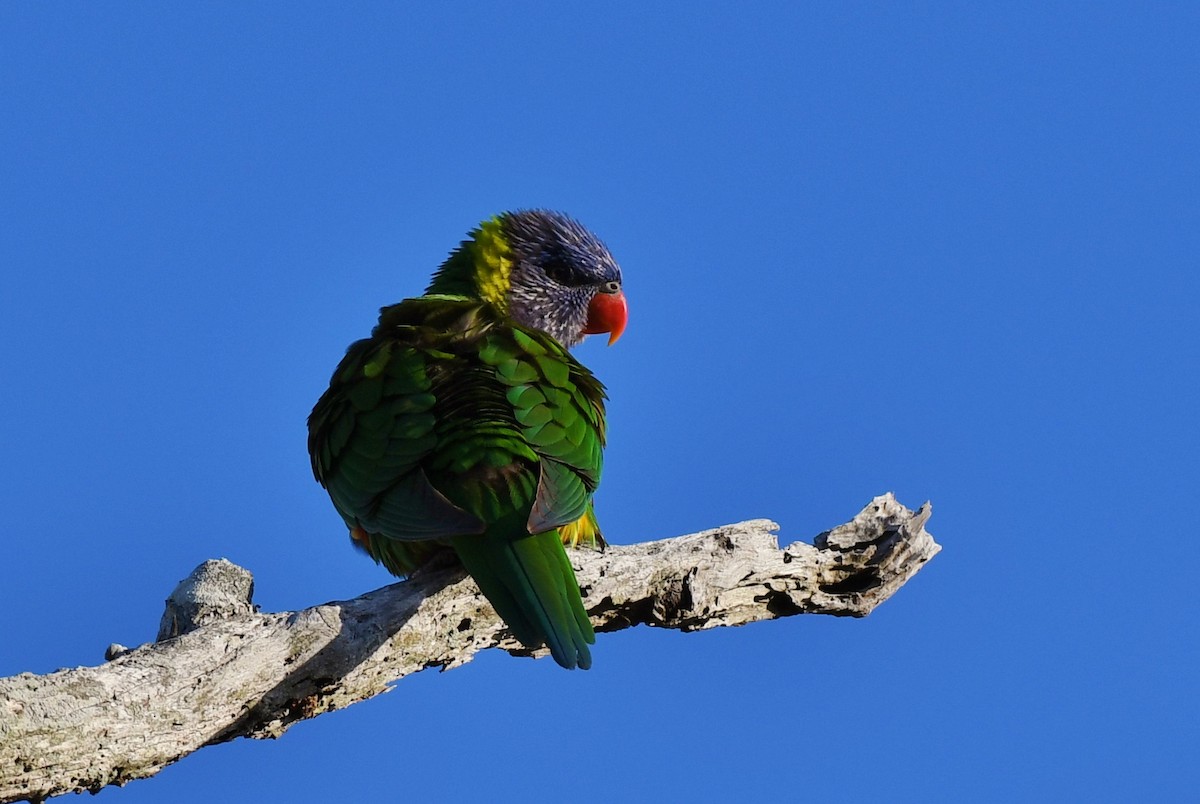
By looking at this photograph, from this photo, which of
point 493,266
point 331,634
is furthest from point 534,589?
point 493,266

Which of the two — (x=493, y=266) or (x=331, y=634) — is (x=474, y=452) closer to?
(x=331, y=634)

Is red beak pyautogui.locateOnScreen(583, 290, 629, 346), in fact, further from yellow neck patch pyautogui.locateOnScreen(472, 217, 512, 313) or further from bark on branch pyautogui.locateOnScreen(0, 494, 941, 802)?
bark on branch pyautogui.locateOnScreen(0, 494, 941, 802)

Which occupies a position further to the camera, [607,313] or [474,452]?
[607,313]

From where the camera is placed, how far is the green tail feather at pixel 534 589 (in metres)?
3.50

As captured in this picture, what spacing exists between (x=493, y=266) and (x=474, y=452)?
211 centimetres

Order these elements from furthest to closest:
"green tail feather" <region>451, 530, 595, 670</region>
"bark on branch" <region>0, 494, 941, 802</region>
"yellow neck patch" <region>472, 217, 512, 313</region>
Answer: "yellow neck patch" <region>472, 217, 512, 313</region> < "green tail feather" <region>451, 530, 595, 670</region> < "bark on branch" <region>0, 494, 941, 802</region>

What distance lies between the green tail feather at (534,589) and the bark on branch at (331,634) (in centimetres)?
31

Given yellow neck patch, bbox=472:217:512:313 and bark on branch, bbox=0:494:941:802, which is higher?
yellow neck patch, bbox=472:217:512:313

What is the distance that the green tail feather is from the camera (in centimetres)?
350

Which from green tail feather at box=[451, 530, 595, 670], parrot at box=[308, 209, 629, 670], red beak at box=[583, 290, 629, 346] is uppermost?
red beak at box=[583, 290, 629, 346]

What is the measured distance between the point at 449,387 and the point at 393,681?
1032mm

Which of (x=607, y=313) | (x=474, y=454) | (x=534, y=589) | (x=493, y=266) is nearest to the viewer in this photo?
(x=534, y=589)

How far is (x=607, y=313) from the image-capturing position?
239 inches

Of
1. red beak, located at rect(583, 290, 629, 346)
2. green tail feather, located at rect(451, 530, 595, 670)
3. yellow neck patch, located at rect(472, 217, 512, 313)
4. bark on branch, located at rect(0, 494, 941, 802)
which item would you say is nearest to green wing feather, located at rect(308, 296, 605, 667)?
green tail feather, located at rect(451, 530, 595, 670)
